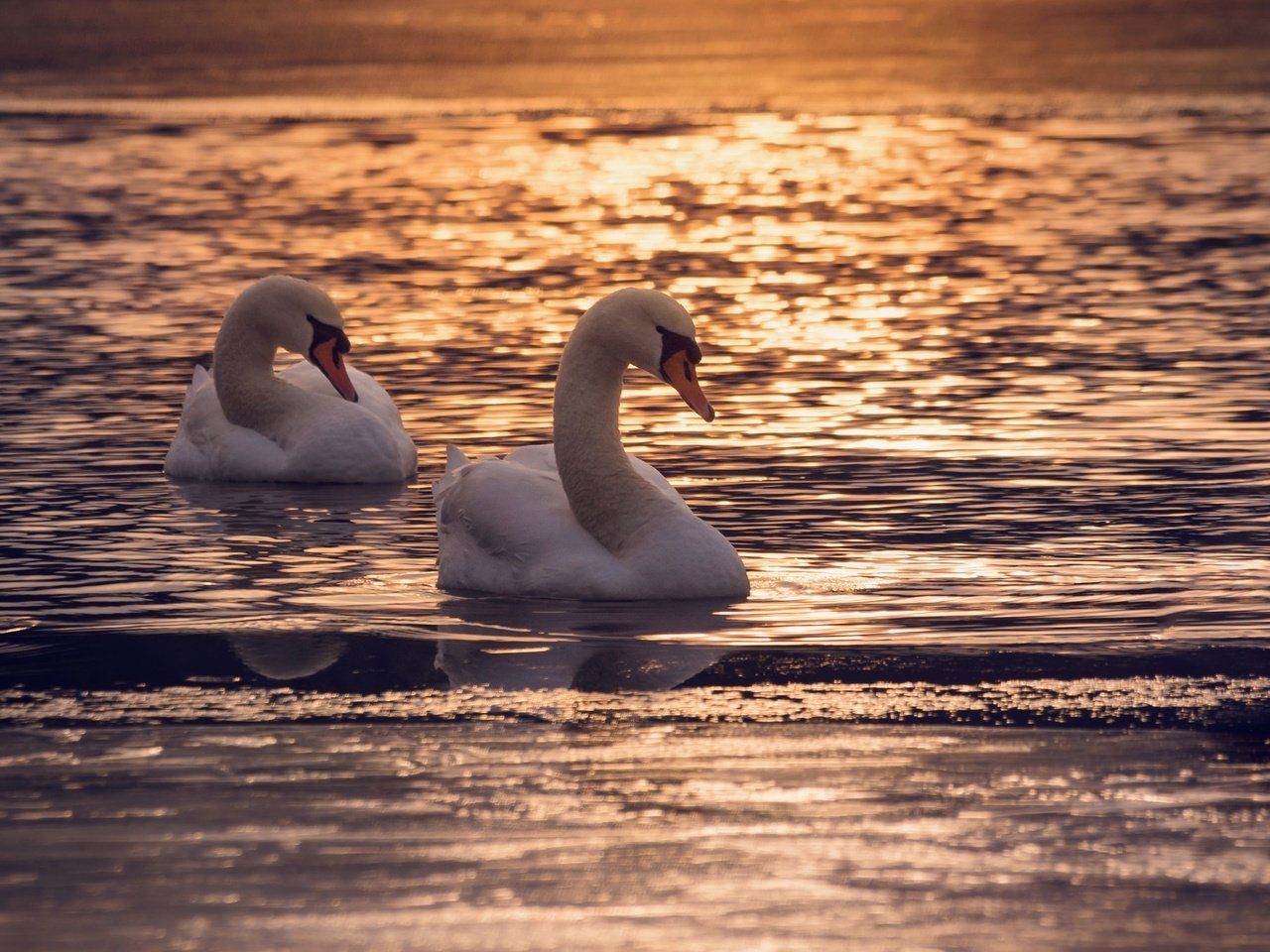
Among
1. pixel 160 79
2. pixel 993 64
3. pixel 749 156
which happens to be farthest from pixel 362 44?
pixel 749 156

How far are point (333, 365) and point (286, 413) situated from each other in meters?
0.39

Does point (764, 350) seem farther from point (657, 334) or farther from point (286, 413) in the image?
point (657, 334)

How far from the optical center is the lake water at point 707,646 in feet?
17.9

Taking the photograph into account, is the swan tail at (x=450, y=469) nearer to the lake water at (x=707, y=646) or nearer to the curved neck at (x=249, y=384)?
the lake water at (x=707, y=646)

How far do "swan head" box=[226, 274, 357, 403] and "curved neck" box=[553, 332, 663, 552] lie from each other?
9.44 feet

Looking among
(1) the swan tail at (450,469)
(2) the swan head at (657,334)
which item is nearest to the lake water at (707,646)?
(1) the swan tail at (450,469)

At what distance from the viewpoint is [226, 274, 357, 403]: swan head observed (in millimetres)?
11664

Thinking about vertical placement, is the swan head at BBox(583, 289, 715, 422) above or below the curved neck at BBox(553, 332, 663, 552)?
above

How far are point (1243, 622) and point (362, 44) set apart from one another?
132 ft

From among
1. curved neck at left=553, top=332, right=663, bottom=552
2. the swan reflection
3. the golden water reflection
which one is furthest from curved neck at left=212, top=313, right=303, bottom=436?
the swan reflection

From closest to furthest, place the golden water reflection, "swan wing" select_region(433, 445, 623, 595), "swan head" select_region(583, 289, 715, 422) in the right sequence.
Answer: "swan head" select_region(583, 289, 715, 422)
"swan wing" select_region(433, 445, 623, 595)
the golden water reflection

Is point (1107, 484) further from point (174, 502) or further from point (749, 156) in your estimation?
point (749, 156)

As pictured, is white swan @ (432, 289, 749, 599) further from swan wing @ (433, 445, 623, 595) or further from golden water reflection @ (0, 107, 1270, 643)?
golden water reflection @ (0, 107, 1270, 643)

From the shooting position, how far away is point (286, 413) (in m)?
11.9
